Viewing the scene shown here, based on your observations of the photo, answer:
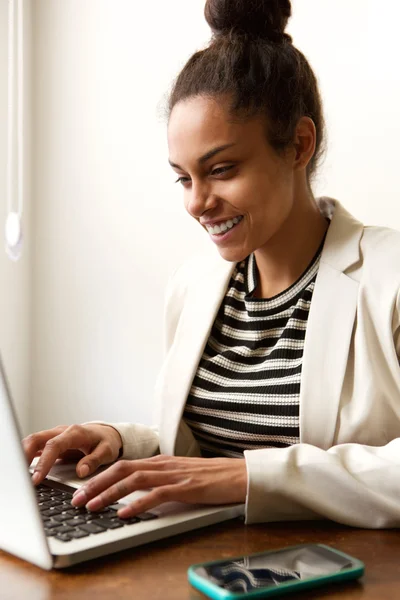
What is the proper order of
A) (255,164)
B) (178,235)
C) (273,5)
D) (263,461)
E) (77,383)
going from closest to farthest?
(263,461), (255,164), (273,5), (178,235), (77,383)

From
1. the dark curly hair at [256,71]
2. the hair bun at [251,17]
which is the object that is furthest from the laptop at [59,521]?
the hair bun at [251,17]

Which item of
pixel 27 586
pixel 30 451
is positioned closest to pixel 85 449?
pixel 30 451

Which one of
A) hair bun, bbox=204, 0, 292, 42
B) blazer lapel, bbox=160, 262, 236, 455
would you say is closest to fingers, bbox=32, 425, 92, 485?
blazer lapel, bbox=160, 262, 236, 455

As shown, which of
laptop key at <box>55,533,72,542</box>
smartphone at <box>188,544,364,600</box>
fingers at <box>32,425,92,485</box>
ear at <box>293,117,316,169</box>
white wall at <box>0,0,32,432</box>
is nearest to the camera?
smartphone at <box>188,544,364,600</box>

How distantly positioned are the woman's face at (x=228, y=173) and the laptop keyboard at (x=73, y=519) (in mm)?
586

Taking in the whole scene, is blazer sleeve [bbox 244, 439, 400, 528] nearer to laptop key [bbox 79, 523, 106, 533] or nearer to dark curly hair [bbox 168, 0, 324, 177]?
laptop key [bbox 79, 523, 106, 533]

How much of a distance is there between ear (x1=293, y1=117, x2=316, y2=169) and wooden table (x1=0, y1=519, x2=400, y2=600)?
2.37 feet

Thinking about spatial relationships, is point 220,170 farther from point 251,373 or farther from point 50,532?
point 50,532

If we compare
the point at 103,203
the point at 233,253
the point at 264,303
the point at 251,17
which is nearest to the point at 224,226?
the point at 233,253

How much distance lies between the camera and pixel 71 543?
30.6 inches

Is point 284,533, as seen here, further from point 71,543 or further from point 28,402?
point 28,402

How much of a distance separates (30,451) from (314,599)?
60 cm

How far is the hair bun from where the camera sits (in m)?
1.41

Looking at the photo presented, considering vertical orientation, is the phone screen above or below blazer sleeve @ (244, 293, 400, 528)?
above
